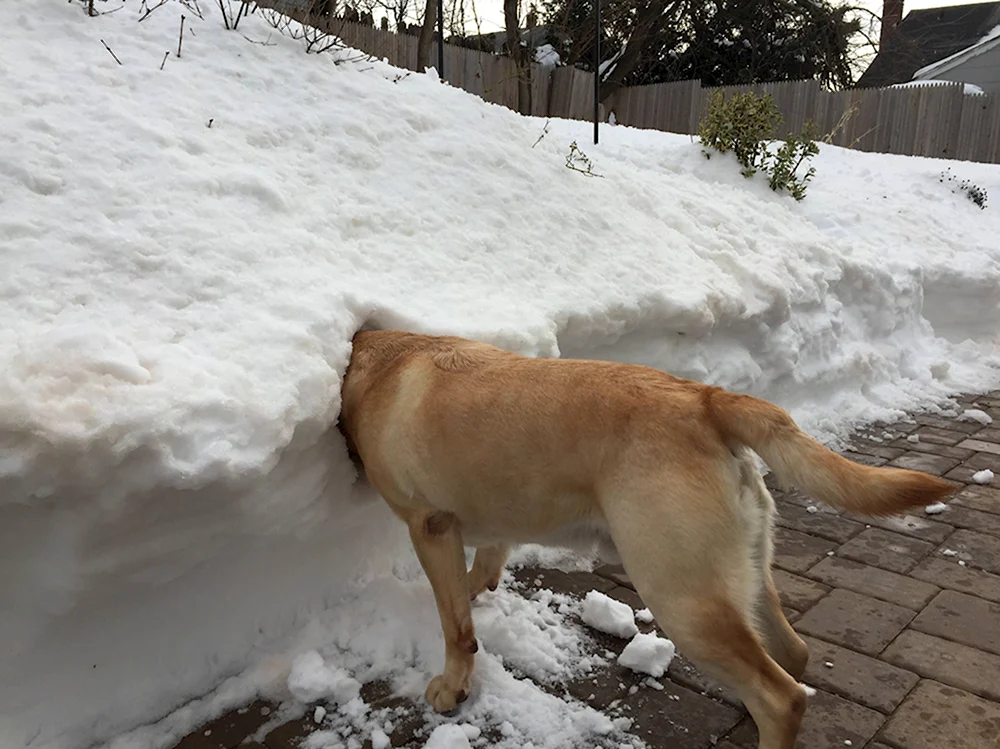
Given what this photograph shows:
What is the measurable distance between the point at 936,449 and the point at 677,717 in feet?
11.2

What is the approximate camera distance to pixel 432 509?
2480 mm

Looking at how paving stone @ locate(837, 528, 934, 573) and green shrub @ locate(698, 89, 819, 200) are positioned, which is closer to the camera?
paving stone @ locate(837, 528, 934, 573)

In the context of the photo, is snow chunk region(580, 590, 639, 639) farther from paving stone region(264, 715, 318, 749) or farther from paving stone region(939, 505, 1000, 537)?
paving stone region(939, 505, 1000, 537)

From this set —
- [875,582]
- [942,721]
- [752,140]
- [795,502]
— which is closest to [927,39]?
[752,140]

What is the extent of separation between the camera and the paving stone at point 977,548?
3457mm

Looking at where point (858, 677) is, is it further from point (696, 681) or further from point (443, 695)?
point (443, 695)

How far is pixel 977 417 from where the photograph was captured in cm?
543

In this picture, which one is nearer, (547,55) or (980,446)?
(980,446)

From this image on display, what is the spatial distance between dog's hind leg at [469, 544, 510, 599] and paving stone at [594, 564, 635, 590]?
1.71 feet

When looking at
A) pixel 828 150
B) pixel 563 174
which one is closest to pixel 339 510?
pixel 563 174

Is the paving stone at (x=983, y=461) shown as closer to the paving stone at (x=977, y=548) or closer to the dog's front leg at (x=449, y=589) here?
the paving stone at (x=977, y=548)

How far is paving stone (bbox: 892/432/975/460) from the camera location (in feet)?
15.8

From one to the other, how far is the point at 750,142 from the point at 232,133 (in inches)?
228

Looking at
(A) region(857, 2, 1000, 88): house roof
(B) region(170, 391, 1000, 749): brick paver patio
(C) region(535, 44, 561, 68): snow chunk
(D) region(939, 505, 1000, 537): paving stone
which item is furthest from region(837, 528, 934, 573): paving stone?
(A) region(857, 2, 1000, 88): house roof
